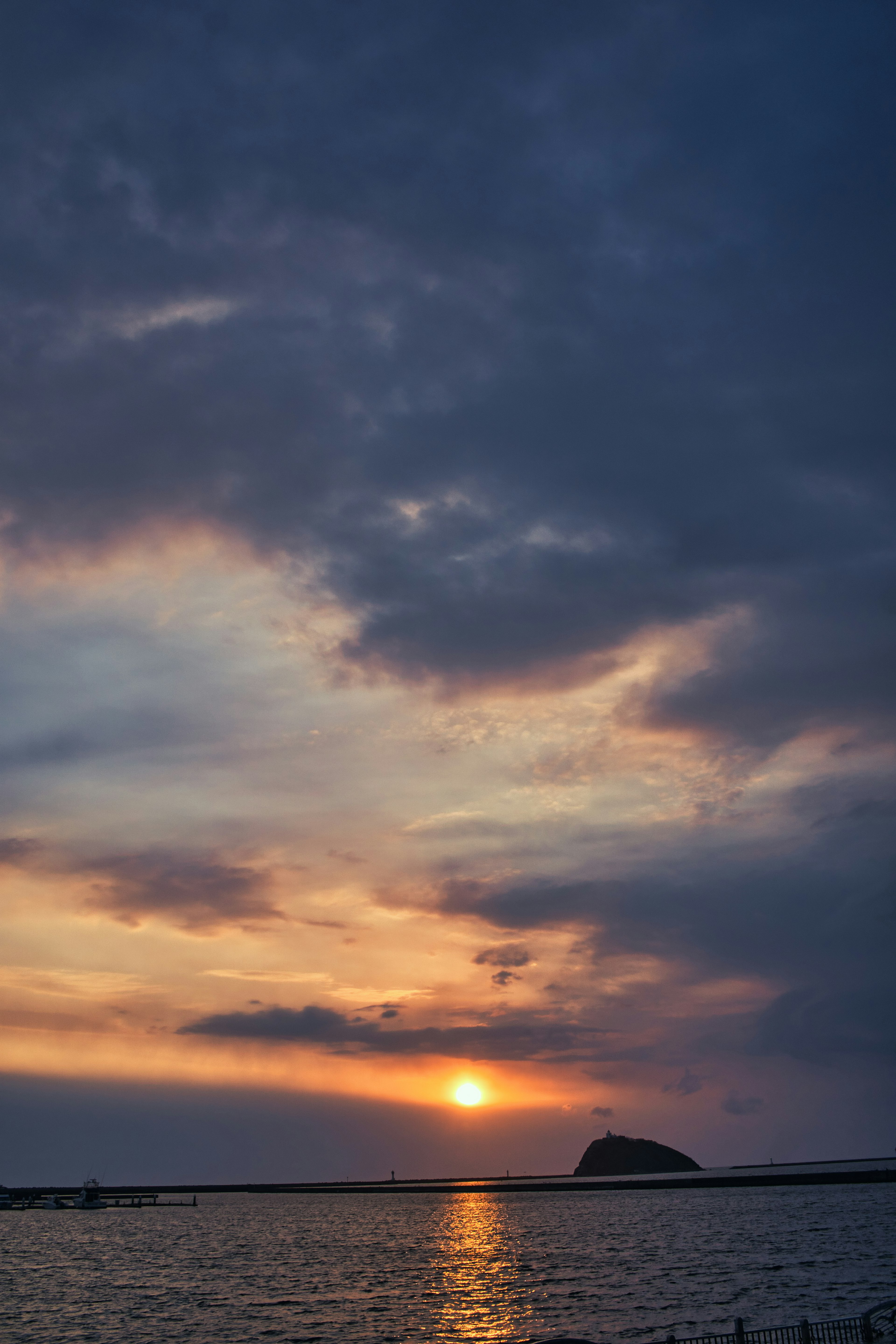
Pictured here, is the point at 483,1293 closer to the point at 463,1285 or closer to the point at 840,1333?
the point at 463,1285

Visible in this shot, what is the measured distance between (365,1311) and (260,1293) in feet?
68.6

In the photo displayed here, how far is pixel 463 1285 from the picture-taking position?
100 m

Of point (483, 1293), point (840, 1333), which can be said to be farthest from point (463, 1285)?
point (840, 1333)

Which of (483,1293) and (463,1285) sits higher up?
(483,1293)

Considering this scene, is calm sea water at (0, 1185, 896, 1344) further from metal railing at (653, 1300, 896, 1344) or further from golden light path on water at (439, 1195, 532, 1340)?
metal railing at (653, 1300, 896, 1344)

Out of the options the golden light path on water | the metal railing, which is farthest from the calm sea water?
the metal railing

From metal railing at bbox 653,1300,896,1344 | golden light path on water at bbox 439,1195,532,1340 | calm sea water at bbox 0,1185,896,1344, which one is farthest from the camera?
calm sea water at bbox 0,1185,896,1344

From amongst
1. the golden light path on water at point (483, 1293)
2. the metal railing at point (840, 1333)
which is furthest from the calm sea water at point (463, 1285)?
the metal railing at point (840, 1333)

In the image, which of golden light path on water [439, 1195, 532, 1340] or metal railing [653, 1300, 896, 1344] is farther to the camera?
golden light path on water [439, 1195, 532, 1340]

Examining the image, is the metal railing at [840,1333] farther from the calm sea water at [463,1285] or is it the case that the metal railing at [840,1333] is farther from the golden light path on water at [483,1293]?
the golden light path on water at [483,1293]

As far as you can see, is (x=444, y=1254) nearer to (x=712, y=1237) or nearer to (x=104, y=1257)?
(x=712, y=1237)

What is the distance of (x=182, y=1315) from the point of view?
85875 mm

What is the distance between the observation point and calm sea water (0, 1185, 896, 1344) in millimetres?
73625

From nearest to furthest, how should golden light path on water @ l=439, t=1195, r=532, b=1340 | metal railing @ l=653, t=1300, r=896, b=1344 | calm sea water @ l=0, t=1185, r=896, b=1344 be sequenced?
metal railing @ l=653, t=1300, r=896, b=1344, golden light path on water @ l=439, t=1195, r=532, b=1340, calm sea water @ l=0, t=1185, r=896, b=1344
